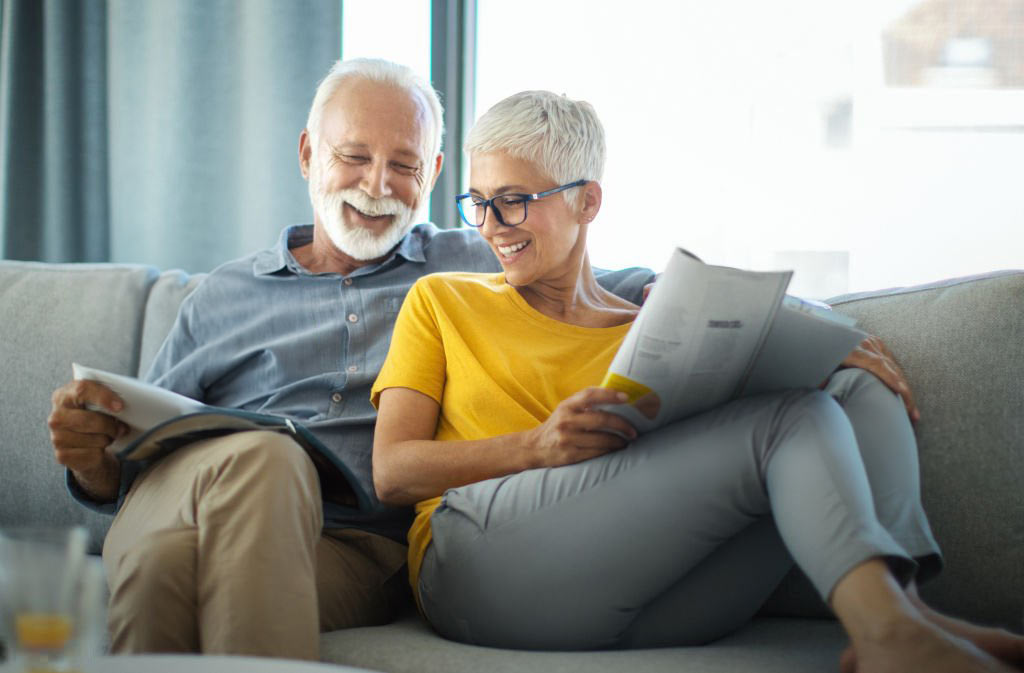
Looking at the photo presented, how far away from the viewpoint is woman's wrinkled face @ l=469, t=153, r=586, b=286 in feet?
5.34

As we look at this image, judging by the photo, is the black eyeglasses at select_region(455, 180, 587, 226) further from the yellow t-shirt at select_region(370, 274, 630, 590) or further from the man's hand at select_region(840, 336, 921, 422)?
the man's hand at select_region(840, 336, 921, 422)

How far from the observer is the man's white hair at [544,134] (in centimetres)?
162

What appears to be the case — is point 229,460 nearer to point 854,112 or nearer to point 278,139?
point 278,139

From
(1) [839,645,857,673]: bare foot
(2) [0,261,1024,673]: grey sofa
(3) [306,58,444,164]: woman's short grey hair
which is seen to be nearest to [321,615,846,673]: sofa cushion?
(2) [0,261,1024,673]: grey sofa

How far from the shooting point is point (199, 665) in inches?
33.8

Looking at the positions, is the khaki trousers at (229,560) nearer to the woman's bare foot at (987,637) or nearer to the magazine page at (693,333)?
the magazine page at (693,333)

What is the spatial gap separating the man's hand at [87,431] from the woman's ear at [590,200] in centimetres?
85

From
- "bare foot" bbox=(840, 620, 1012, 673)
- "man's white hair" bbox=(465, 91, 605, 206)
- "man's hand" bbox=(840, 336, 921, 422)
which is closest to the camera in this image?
"bare foot" bbox=(840, 620, 1012, 673)

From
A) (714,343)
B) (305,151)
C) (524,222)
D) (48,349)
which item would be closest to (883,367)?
(714,343)

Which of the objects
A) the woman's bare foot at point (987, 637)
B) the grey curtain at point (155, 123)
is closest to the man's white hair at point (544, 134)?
the woman's bare foot at point (987, 637)

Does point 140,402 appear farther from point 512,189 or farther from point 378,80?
point 378,80

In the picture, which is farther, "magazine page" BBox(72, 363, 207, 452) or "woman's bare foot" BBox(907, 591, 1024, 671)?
"magazine page" BBox(72, 363, 207, 452)

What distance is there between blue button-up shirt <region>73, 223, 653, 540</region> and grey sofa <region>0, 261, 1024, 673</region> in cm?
36

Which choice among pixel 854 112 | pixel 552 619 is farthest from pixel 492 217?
pixel 854 112
